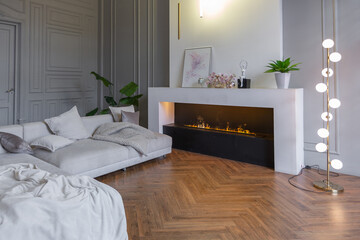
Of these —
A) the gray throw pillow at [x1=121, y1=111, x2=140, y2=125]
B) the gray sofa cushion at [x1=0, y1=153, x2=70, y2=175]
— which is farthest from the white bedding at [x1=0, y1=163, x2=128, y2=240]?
the gray throw pillow at [x1=121, y1=111, x2=140, y2=125]

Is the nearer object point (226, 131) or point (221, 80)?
point (221, 80)

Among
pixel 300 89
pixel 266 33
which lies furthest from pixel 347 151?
pixel 266 33

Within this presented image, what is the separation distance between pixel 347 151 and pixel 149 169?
2597 mm

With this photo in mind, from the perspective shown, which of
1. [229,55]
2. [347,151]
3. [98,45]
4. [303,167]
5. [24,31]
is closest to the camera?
[347,151]

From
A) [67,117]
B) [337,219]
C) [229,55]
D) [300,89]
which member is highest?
[229,55]

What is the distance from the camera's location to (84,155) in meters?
3.11

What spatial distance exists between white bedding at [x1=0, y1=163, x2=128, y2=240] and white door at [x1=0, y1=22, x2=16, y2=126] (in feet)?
12.7

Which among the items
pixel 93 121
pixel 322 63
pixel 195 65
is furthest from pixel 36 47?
pixel 322 63

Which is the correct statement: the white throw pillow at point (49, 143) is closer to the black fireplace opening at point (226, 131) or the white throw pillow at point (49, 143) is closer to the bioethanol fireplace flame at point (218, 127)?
the black fireplace opening at point (226, 131)

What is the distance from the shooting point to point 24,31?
5453mm

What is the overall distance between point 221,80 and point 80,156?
2.36 meters

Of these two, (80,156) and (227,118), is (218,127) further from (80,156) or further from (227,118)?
(80,156)

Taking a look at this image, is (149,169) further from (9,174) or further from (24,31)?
(24,31)

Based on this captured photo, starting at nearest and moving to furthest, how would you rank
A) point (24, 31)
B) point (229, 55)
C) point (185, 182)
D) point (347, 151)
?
point (185, 182)
point (347, 151)
point (229, 55)
point (24, 31)
